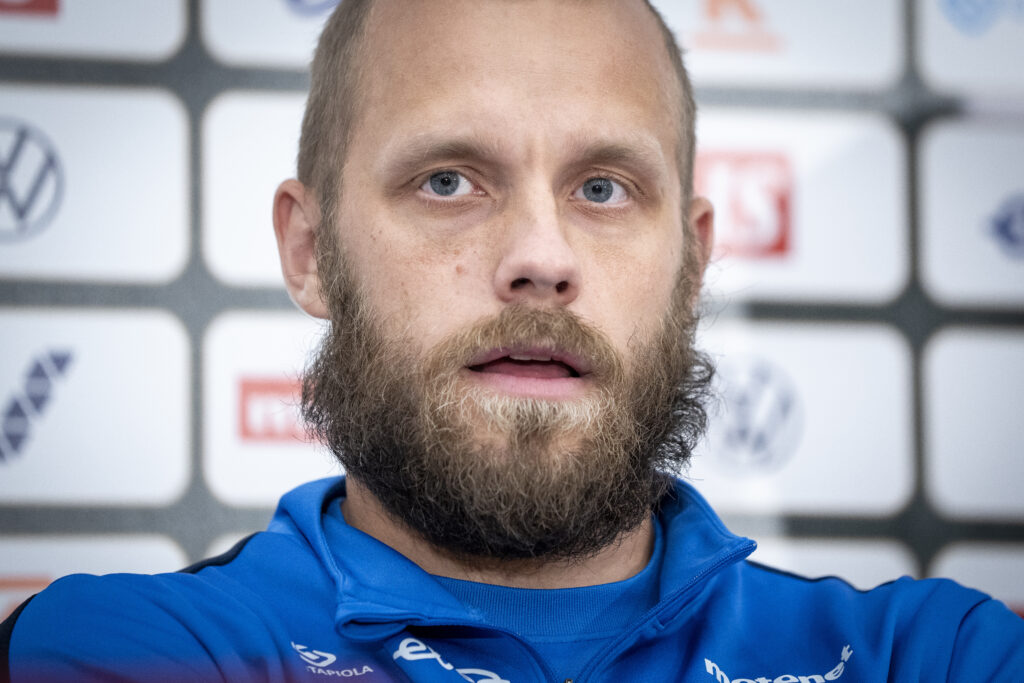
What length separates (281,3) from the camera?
163 centimetres

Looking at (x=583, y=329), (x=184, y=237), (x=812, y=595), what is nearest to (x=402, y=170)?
(x=583, y=329)

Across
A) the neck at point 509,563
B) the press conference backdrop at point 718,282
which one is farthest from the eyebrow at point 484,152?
the press conference backdrop at point 718,282

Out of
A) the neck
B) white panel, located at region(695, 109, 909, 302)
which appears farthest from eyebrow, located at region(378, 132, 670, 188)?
white panel, located at region(695, 109, 909, 302)

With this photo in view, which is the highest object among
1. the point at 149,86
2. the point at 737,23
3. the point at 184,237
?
the point at 737,23

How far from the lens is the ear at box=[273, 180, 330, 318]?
103 cm

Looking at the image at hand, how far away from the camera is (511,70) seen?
2.89 ft

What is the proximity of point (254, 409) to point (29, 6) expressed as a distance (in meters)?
0.76

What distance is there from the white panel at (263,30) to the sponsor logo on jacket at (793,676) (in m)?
1.20

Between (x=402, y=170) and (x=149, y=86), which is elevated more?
(x=149, y=86)

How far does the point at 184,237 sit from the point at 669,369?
933 mm

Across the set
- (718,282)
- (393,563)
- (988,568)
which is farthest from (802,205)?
(393,563)

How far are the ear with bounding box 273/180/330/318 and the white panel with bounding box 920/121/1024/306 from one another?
1.16m

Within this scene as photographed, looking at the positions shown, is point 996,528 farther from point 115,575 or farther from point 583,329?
point 115,575

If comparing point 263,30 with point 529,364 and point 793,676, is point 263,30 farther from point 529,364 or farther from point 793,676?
point 793,676
